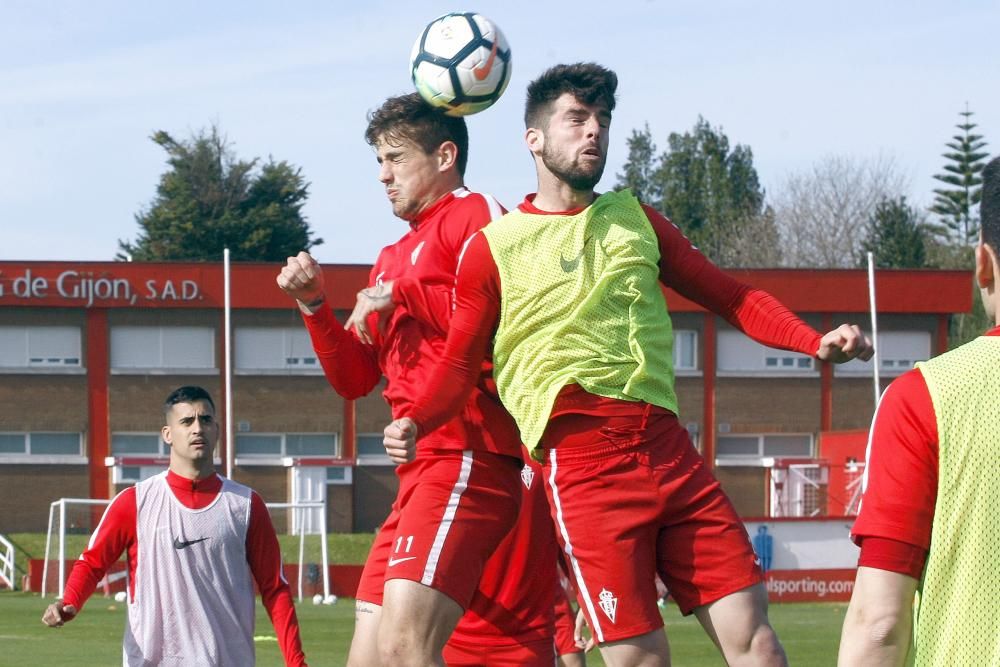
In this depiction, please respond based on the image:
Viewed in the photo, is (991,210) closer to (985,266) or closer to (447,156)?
(985,266)

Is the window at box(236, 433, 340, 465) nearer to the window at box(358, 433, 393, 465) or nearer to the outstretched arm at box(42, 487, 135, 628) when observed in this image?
the window at box(358, 433, 393, 465)

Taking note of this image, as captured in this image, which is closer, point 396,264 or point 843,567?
point 396,264

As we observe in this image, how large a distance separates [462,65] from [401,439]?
6.40 feet

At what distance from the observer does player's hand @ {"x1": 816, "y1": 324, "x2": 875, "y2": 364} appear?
5.03 m

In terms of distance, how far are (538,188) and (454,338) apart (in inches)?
25.2

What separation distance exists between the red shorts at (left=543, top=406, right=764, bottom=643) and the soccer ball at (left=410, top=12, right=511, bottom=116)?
5.77 feet

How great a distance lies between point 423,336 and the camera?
5941 millimetres

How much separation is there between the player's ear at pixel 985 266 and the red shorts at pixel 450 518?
9.03ft

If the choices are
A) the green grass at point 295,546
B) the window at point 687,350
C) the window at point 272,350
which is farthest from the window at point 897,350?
the window at point 272,350

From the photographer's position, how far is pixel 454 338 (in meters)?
5.48

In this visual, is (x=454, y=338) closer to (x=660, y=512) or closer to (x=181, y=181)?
(x=660, y=512)

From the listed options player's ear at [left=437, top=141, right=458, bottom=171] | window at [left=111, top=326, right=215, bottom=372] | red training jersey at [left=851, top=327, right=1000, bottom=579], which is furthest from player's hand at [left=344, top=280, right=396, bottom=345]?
window at [left=111, top=326, right=215, bottom=372]

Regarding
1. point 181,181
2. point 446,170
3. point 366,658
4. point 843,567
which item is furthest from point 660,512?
point 181,181

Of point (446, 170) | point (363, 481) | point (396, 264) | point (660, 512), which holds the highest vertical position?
point (446, 170)
